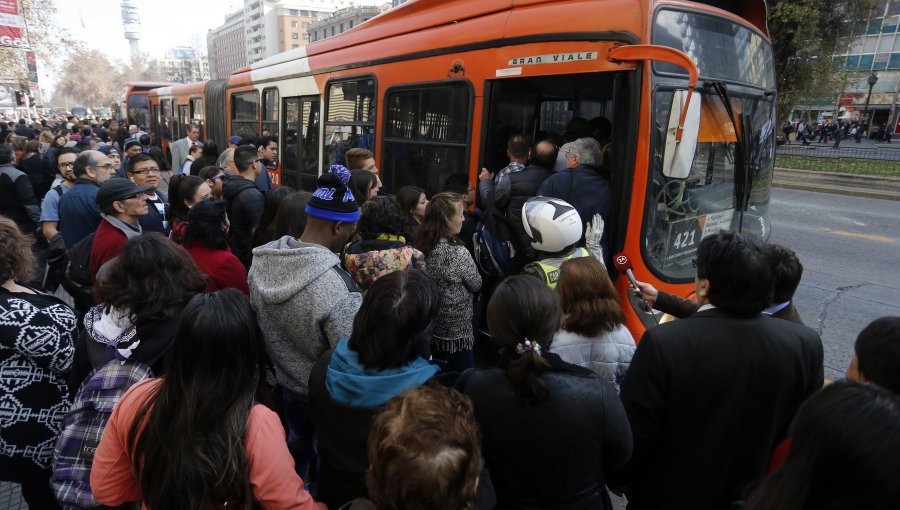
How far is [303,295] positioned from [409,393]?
1.03m

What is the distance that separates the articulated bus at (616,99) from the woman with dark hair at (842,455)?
242 centimetres

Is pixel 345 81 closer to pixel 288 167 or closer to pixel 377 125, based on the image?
pixel 377 125

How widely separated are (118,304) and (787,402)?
252cm

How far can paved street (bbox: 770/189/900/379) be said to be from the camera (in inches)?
214

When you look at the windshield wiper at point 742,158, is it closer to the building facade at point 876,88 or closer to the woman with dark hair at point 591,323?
the woman with dark hair at point 591,323

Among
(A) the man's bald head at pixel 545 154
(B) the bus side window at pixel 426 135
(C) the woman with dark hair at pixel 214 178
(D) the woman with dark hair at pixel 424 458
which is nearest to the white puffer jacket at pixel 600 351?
(D) the woman with dark hair at pixel 424 458

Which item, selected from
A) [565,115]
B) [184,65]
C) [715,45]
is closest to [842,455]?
[715,45]

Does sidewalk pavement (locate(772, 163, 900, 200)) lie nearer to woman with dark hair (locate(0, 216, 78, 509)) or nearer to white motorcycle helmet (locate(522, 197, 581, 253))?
white motorcycle helmet (locate(522, 197, 581, 253))

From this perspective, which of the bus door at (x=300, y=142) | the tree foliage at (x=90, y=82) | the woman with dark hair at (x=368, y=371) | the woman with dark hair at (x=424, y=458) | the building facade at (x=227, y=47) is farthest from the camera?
the building facade at (x=227, y=47)

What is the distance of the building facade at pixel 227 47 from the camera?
127 m

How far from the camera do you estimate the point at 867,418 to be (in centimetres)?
94

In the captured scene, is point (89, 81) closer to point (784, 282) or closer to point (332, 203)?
point (332, 203)

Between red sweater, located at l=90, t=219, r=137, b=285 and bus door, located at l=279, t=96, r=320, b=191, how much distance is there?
365 cm

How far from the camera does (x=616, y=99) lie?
10.8 ft
